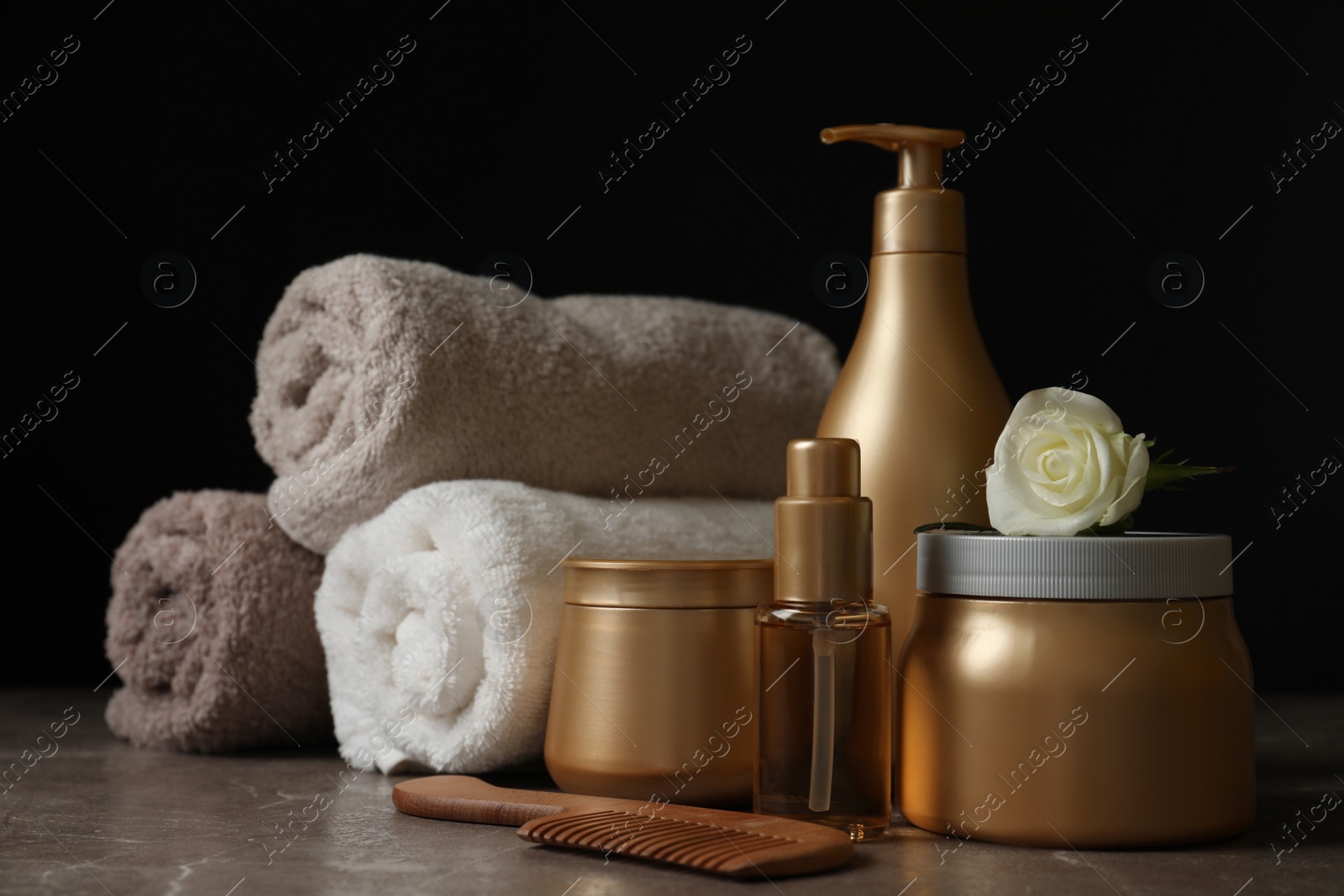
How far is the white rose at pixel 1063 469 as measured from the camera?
1.96 feet

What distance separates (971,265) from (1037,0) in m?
0.23

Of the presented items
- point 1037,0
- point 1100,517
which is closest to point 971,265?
point 1037,0

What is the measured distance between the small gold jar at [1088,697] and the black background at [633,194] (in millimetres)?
564

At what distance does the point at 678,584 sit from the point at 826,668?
0.10m

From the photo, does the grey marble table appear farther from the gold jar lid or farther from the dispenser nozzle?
the dispenser nozzle

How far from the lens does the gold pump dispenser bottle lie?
698 mm

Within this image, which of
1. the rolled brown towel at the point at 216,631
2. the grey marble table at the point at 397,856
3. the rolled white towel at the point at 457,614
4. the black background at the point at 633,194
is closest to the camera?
the grey marble table at the point at 397,856

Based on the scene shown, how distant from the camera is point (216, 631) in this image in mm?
859

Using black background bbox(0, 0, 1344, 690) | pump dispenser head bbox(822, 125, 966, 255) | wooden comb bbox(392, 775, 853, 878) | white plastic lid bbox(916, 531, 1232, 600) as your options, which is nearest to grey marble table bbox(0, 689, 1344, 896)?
wooden comb bbox(392, 775, 853, 878)

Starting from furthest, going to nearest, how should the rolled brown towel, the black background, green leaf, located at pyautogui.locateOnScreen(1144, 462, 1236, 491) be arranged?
the black background < the rolled brown towel < green leaf, located at pyautogui.locateOnScreen(1144, 462, 1236, 491)

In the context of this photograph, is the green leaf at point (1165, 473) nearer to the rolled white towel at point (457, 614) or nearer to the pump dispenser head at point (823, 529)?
the pump dispenser head at point (823, 529)

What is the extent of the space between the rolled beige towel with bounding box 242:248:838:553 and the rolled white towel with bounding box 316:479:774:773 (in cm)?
3

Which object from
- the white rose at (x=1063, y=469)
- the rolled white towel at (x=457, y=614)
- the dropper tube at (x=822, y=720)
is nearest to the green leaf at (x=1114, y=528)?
the white rose at (x=1063, y=469)

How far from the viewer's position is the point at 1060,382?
1150 mm
